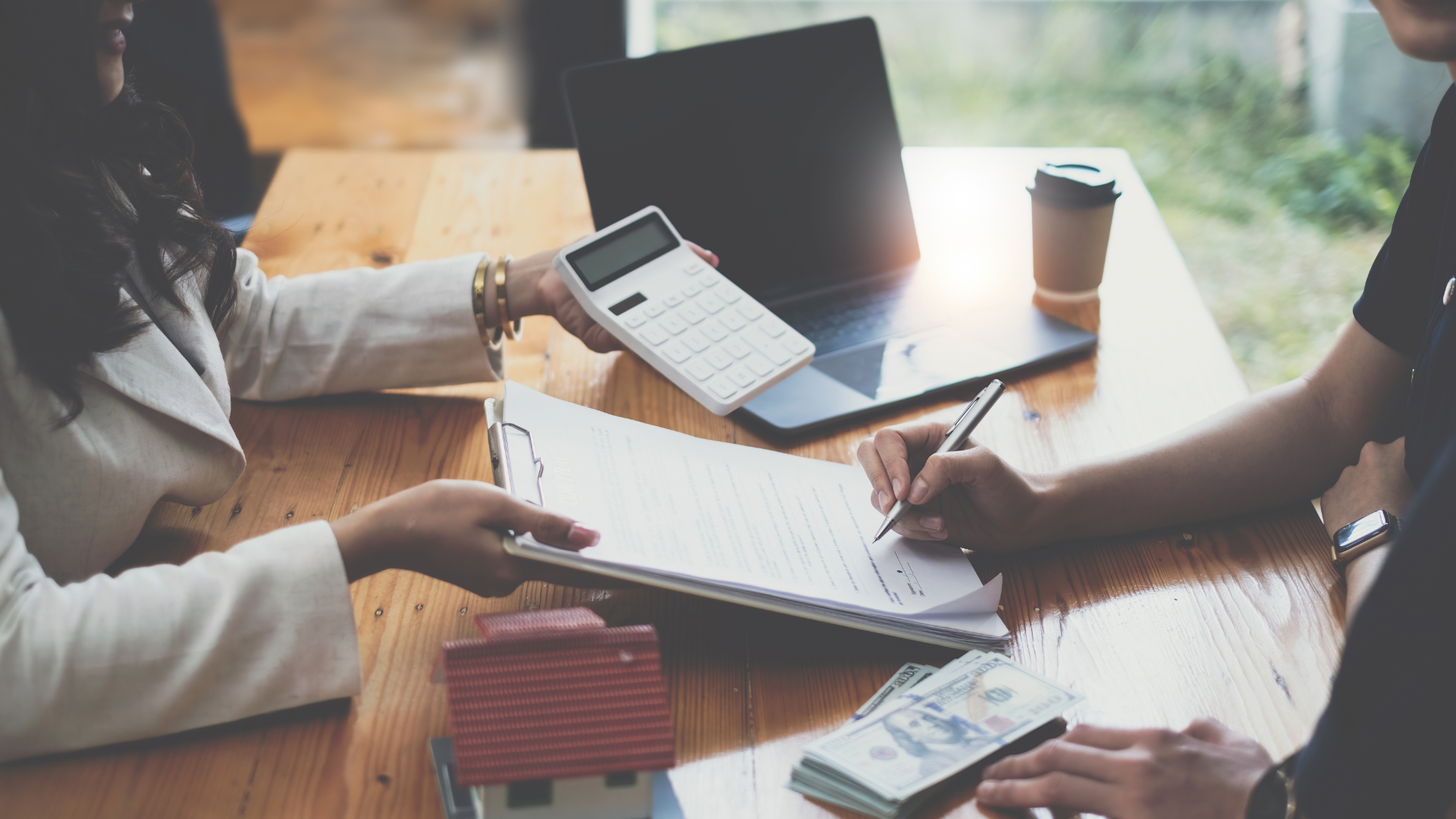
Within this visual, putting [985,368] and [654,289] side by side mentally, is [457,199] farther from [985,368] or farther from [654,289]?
[985,368]

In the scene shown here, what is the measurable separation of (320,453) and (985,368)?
0.63 m

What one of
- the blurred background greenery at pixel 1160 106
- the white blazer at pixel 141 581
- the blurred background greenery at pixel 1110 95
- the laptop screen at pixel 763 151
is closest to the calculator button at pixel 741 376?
the laptop screen at pixel 763 151

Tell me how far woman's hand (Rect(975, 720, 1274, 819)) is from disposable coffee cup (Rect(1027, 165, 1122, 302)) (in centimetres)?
65

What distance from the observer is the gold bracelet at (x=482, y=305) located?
101cm

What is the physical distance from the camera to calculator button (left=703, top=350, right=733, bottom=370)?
90 cm

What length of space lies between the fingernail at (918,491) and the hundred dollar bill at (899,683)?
0.12 metres

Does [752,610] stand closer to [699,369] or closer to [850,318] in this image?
[699,369]

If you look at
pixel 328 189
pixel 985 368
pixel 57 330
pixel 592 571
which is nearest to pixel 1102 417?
pixel 985 368

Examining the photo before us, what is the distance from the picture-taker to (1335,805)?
52cm

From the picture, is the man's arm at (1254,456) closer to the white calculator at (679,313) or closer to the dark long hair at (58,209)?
the white calculator at (679,313)

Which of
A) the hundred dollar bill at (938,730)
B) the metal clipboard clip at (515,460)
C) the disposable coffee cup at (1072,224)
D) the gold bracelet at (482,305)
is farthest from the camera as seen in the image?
the disposable coffee cup at (1072,224)

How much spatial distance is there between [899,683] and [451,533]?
294 millimetres

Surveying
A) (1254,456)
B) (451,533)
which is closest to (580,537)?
(451,533)

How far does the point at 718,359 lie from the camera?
2.96 feet
